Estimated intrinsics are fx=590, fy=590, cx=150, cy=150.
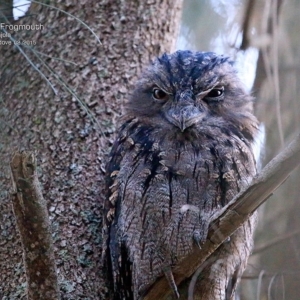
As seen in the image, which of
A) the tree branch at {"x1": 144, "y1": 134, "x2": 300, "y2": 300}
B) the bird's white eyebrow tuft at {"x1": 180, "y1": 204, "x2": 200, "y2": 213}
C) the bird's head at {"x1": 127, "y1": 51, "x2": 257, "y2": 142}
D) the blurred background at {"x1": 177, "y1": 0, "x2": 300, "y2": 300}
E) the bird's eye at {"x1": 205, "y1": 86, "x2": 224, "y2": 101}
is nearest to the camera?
the tree branch at {"x1": 144, "y1": 134, "x2": 300, "y2": 300}

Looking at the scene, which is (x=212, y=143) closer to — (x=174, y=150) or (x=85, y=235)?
(x=174, y=150)

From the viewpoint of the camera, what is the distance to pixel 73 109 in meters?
3.14

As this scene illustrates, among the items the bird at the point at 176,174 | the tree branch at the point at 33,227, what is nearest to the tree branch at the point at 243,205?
the bird at the point at 176,174

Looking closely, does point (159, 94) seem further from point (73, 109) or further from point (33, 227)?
point (33, 227)

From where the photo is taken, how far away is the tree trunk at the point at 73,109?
110 inches

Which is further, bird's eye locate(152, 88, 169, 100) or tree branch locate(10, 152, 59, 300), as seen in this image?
bird's eye locate(152, 88, 169, 100)

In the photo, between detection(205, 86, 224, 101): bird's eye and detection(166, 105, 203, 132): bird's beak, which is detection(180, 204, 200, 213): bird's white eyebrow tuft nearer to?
detection(166, 105, 203, 132): bird's beak

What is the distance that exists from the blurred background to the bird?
12.0 inches

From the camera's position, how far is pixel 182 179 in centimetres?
262

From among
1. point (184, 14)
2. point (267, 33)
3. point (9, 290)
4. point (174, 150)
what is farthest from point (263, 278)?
point (184, 14)

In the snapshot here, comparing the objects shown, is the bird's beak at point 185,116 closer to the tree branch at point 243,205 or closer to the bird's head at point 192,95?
the bird's head at point 192,95

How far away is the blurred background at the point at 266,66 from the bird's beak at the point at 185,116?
58cm

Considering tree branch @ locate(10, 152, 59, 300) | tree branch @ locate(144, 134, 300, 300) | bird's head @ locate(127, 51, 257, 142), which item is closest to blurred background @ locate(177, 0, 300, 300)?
bird's head @ locate(127, 51, 257, 142)

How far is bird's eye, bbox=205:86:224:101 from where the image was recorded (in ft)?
9.16
